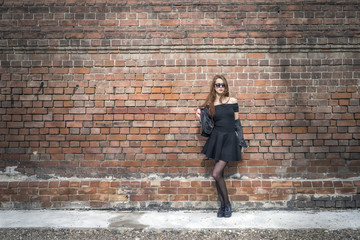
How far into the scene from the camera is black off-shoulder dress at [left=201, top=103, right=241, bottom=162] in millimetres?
4074

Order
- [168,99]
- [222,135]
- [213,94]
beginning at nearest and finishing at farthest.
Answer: [222,135] < [213,94] < [168,99]

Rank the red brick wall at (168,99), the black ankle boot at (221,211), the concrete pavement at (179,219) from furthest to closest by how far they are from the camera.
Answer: the red brick wall at (168,99)
the black ankle boot at (221,211)
the concrete pavement at (179,219)

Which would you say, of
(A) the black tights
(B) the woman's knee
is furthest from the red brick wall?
(B) the woman's knee

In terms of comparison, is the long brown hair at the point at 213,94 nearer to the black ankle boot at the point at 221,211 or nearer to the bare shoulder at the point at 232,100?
the bare shoulder at the point at 232,100

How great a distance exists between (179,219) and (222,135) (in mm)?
1337

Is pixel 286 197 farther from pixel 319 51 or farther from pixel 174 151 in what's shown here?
pixel 319 51

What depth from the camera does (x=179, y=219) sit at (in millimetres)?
4105

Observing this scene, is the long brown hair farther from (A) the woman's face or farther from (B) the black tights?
(B) the black tights

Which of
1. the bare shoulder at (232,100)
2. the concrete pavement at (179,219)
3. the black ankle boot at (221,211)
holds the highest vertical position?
the bare shoulder at (232,100)

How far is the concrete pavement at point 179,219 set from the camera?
3865 millimetres

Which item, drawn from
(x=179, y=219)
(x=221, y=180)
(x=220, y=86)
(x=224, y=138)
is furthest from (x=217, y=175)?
(x=220, y=86)

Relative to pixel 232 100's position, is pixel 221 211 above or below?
below

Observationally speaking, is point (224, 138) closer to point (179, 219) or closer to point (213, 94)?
point (213, 94)

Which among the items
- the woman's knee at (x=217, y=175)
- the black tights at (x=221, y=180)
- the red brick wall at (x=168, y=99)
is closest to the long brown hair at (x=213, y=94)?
the red brick wall at (x=168, y=99)
